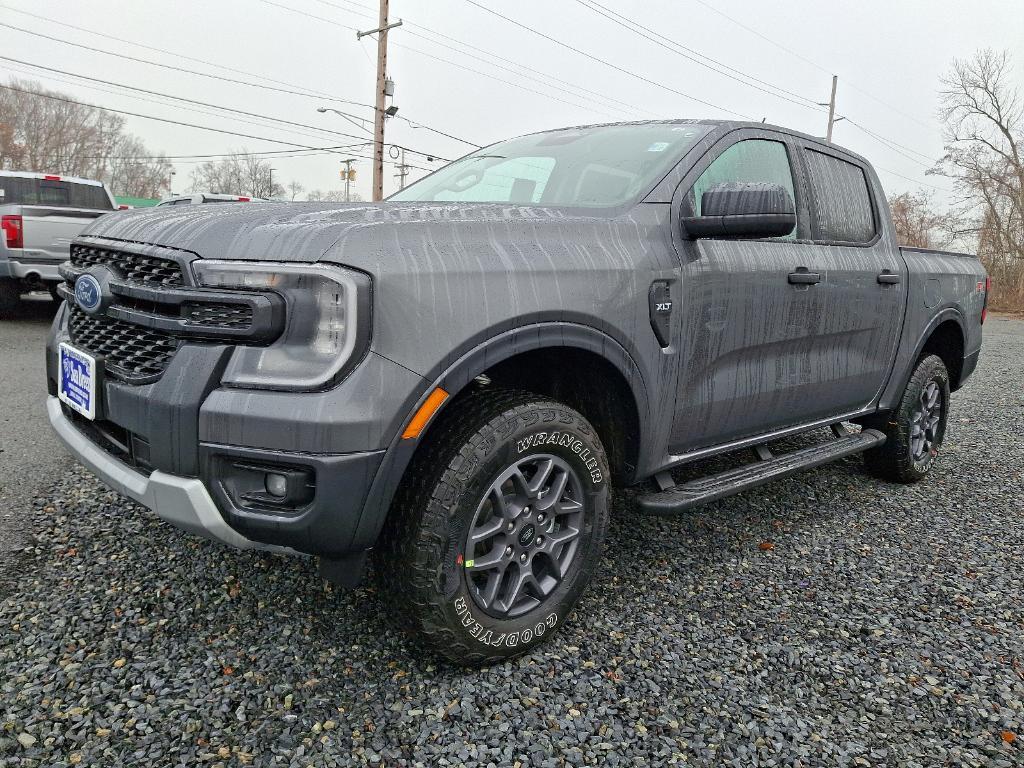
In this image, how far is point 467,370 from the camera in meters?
1.90

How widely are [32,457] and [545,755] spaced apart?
132 inches

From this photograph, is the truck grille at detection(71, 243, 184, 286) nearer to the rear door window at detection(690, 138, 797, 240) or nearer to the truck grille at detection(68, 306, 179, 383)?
the truck grille at detection(68, 306, 179, 383)

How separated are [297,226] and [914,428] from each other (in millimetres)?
3803

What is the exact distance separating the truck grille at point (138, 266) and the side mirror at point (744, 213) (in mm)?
1651

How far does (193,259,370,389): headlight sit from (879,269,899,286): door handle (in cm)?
291

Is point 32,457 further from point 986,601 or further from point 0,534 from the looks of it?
point 986,601

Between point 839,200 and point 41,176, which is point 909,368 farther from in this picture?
point 41,176

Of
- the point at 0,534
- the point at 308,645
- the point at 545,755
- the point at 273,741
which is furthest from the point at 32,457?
the point at 545,755

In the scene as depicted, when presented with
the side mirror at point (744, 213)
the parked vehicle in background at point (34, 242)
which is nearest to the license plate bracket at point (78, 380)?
the side mirror at point (744, 213)

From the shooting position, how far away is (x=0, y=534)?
9.32 ft

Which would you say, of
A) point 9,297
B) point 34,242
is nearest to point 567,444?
point 34,242

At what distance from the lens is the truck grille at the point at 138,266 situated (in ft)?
6.10

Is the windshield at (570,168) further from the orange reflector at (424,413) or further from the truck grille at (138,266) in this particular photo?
the truck grille at (138,266)

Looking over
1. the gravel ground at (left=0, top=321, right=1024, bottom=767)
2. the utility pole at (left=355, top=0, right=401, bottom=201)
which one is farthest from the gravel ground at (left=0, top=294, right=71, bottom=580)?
the utility pole at (left=355, top=0, right=401, bottom=201)
